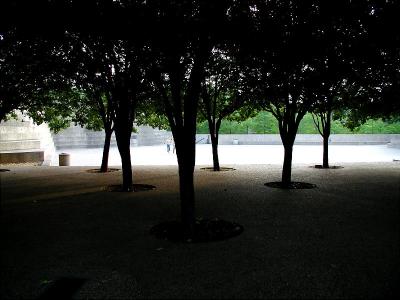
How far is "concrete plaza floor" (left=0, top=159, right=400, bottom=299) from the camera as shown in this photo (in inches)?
190

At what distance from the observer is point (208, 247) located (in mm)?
6504

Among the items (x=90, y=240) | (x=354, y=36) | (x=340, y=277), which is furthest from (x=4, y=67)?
(x=340, y=277)

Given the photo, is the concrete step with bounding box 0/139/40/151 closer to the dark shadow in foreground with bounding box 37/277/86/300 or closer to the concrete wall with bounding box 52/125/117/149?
the concrete wall with bounding box 52/125/117/149

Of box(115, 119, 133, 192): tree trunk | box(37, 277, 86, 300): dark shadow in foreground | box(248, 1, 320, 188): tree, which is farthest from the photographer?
box(115, 119, 133, 192): tree trunk

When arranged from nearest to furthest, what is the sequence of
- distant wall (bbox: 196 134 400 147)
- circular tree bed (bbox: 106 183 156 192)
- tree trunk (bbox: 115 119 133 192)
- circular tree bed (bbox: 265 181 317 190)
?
tree trunk (bbox: 115 119 133 192) < circular tree bed (bbox: 106 183 156 192) < circular tree bed (bbox: 265 181 317 190) < distant wall (bbox: 196 134 400 147)

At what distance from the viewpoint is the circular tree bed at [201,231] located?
278 inches

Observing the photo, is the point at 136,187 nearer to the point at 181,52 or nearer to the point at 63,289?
the point at 181,52

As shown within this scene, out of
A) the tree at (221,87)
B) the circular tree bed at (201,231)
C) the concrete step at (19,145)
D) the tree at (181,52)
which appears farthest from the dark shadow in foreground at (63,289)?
the concrete step at (19,145)

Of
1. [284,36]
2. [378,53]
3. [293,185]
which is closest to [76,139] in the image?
[293,185]

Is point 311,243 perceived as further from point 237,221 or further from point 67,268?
point 67,268

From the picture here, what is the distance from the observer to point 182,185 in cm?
746

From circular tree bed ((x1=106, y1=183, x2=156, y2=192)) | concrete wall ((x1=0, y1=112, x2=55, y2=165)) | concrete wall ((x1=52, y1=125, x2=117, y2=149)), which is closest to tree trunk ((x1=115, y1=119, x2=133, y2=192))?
circular tree bed ((x1=106, y1=183, x2=156, y2=192))

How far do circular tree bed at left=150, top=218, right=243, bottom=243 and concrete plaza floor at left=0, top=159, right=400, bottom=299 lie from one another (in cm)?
24

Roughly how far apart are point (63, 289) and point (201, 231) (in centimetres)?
330
